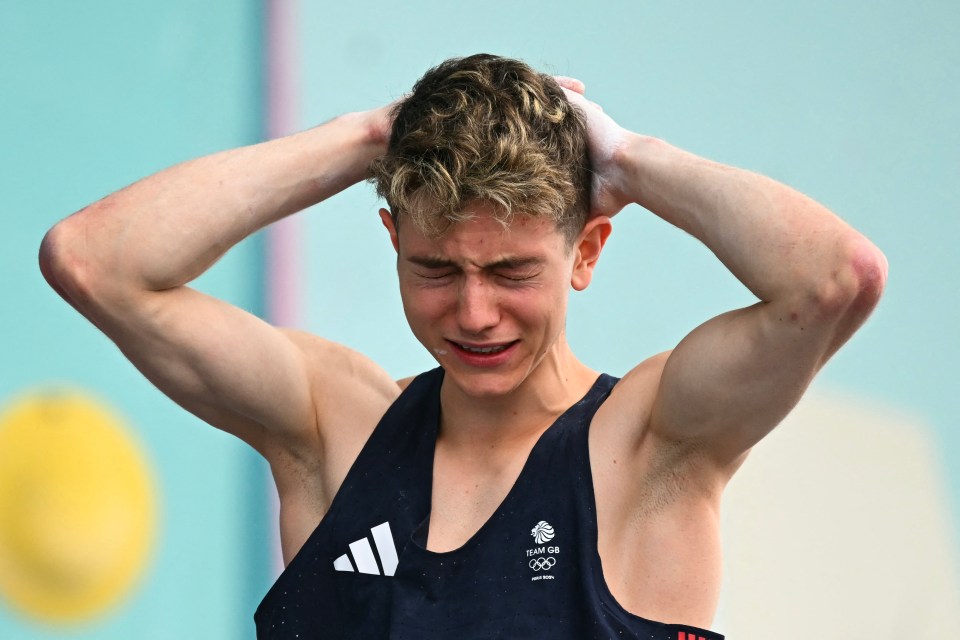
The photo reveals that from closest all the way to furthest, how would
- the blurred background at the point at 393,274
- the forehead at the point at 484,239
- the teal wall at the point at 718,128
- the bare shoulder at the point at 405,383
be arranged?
1. the forehead at the point at 484,239
2. the bare shoulder at the point at 405,383
3. the blurred background at the point at 393,274
4. the teal wall at the point at 718,128

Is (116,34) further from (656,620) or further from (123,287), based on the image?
(656,620)

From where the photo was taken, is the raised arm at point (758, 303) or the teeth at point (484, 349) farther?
the teeth at point (484, 349)

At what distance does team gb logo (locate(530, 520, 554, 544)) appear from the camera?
Result: 1.34 m

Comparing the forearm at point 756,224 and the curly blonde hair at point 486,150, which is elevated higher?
the curly blonde hair at point 486,150

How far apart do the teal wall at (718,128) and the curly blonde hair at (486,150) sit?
1219mm

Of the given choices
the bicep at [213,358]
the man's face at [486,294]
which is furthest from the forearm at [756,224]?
the bicep at [213,358]

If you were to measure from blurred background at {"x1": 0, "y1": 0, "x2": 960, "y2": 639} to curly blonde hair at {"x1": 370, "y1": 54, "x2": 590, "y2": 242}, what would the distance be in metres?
1.17

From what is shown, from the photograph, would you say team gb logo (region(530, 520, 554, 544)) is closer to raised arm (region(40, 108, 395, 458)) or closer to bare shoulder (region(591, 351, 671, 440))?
bare shoulder (region(591, 351, 671, 440))

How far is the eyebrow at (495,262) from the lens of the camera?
51.4 inches

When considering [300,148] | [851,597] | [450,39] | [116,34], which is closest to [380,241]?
[450,39]

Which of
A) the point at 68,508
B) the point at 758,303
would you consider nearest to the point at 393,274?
the point at 68,508

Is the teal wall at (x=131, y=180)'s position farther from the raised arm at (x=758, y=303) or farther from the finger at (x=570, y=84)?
the raised arm at (x=758, y=303)

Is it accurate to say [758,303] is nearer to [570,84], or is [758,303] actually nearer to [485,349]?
[485,349]

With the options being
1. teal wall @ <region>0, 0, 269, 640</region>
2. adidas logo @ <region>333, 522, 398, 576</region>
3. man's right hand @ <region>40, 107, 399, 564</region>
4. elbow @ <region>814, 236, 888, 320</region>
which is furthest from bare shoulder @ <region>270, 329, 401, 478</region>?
teal wall @ <region>0, 0, 269, 640</region>
